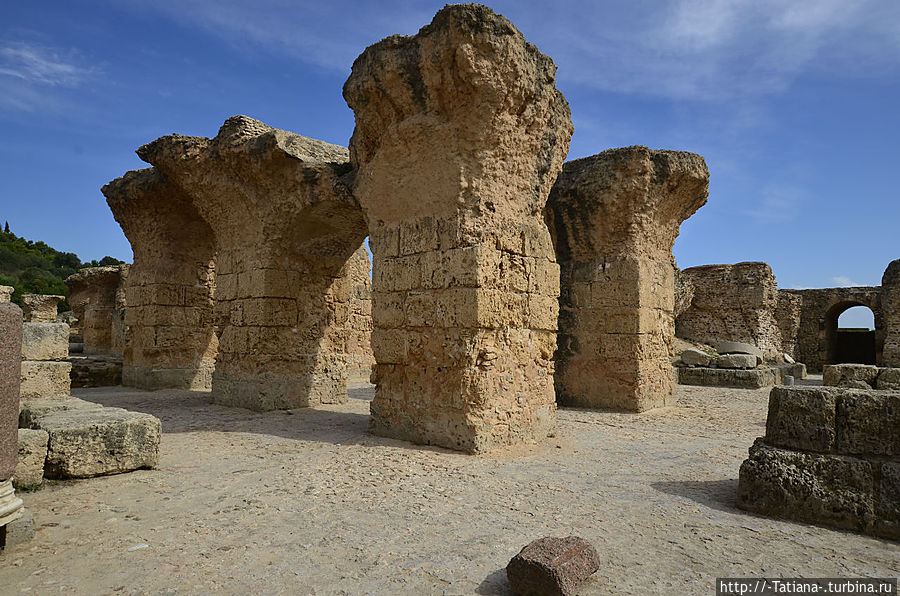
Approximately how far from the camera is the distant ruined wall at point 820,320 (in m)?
19.9

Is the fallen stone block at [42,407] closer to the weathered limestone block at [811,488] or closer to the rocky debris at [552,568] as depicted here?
the rocky debris at [552,568]

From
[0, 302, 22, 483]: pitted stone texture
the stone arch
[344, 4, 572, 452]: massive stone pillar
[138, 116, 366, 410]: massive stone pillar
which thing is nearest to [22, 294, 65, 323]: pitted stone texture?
[138, 116, 366, 410]: massive stone pillar

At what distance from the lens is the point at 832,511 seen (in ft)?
10.9

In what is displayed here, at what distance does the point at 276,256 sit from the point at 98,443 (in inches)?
158

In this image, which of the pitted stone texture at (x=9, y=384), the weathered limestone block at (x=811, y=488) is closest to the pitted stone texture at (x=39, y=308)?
the pitted stone texture at (x=9, y=384)

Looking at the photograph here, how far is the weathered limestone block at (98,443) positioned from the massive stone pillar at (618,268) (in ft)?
20.2

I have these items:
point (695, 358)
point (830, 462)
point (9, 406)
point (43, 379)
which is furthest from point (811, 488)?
point (695, 358)

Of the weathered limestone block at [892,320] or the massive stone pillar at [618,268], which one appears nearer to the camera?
the massive stone pillar at [618,268]

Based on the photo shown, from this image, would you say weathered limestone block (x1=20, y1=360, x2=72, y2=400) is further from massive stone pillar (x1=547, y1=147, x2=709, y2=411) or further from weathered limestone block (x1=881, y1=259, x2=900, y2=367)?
weathered limestone block (x1=881, y1=259, x2=900, y2=367)

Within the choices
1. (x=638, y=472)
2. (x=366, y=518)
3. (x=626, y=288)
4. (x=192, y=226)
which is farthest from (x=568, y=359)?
(x=192, y=226)

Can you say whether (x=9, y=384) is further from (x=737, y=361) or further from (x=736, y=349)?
(x=736, y=349)

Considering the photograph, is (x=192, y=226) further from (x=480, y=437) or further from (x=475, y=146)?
(x=480, y=437)

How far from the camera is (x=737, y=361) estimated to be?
1221 centimetres

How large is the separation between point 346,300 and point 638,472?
5.43 m
